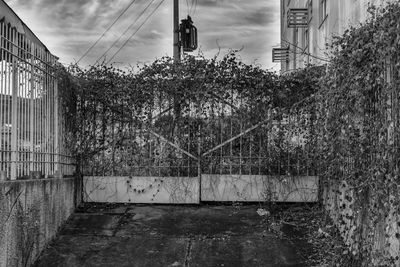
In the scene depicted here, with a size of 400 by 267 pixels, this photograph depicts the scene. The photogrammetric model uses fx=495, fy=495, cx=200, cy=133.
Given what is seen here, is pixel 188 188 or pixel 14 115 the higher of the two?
pixel 14 115

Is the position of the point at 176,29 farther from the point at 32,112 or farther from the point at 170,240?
the point at 170,240

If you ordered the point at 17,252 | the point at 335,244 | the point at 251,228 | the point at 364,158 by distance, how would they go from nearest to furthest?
1. the point at 364,158
2. the point at 17,252
3. the point at 335,244
4. the point at 251,228

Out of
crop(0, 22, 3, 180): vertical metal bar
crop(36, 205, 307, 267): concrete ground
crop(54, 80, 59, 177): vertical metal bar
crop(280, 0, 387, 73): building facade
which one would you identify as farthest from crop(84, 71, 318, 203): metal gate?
crop(0, 22, 3, 180): vertical metal bar

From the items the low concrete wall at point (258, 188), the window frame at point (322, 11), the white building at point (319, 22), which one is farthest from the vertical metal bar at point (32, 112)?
the window frame at point (322, 11)

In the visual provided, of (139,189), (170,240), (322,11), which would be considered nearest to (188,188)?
(139,189)

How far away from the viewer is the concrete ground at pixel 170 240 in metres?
6.53

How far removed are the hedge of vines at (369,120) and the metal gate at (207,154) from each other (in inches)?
107

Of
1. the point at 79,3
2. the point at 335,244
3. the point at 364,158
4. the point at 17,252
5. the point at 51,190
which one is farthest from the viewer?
the point at 79,3

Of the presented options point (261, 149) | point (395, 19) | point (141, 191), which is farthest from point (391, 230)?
point (141, 191)

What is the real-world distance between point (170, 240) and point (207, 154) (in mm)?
2264

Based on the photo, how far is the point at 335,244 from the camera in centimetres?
629

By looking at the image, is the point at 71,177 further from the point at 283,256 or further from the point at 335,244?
the point at 335,244

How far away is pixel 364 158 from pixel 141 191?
492cm

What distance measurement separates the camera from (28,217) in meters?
6.13
